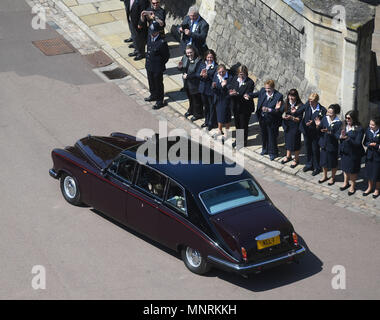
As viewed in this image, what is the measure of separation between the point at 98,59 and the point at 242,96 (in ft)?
18.1

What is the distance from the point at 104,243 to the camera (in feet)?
46.2

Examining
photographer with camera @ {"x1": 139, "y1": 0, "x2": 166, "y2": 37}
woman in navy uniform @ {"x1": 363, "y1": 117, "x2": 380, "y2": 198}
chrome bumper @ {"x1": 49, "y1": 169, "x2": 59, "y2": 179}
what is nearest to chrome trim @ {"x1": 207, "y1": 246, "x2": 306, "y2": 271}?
woman in navy uniform @ {"x1": 363, "y1": 117, "x2": 380, "y2": 198}

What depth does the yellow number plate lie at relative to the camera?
12649mm

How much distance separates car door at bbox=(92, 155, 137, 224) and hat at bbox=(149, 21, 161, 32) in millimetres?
5386

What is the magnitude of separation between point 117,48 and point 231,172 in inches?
356

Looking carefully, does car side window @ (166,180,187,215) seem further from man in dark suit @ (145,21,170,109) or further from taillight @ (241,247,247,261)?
man in dark suit @ (145,21,170,109)

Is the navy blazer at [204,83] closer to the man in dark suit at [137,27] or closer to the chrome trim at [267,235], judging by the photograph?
the man in dark suit at [137,27]

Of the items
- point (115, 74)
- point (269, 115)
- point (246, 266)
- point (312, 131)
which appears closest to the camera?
point (246, 266)

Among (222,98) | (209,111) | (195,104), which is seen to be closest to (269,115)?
(222,98)

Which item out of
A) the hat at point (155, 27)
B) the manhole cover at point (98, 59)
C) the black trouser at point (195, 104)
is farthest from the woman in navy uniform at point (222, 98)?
the manhole cover at point (98, 59)

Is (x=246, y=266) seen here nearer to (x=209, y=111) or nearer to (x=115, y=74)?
(x=209, y=111)

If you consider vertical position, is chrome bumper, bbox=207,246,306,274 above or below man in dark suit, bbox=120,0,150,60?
below

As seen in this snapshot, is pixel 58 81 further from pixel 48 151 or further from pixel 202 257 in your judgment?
pixel 202 257

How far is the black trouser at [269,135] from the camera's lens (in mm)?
16795
